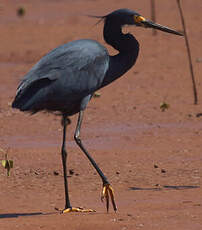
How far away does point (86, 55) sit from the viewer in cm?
715

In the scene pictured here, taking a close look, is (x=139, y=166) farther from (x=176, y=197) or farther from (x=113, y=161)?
(x=176, y=197)

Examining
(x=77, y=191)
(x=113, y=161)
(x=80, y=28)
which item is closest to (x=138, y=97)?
(x=113, y=161)

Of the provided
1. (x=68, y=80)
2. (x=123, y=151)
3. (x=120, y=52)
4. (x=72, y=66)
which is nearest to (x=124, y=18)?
(x=120, y=52)

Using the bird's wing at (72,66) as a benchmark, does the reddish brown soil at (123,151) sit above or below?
below

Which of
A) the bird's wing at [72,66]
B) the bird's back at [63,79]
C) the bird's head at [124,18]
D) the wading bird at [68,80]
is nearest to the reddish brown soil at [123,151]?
the wading bird at [68,80]

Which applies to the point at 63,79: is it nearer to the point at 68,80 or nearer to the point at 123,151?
the point at 68,80

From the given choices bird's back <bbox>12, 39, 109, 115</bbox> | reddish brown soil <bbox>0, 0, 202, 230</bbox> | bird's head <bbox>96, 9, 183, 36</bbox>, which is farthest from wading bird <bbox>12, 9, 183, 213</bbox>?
reddish brown soil <bbox>0, 0, 202, 230</bbox>

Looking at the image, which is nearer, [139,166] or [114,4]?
[139,166]

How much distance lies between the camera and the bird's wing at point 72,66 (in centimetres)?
705

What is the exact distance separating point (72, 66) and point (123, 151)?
2962mm

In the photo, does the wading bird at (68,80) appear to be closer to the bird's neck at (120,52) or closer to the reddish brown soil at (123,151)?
the bird's neck at (120,52)

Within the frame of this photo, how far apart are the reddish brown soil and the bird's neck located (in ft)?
3.83

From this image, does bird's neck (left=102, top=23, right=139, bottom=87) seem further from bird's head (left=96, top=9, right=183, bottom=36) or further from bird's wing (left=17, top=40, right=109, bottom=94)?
bird's wing (left=17, top=40, right=109, bottom=94)

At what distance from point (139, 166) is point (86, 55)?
2.34 metres
